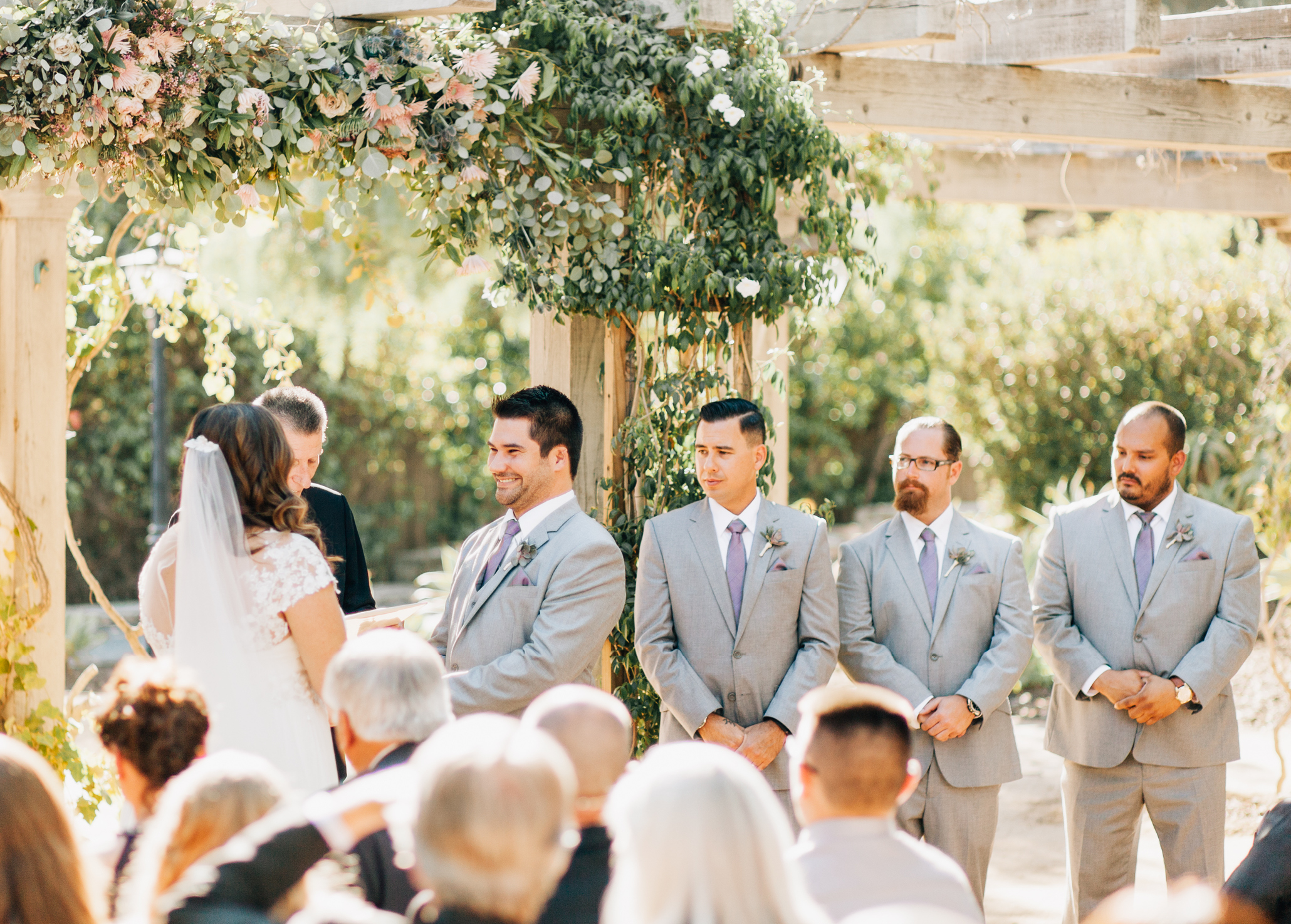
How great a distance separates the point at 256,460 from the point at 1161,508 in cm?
276

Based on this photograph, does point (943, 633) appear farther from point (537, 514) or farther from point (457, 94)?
point (457, 94)

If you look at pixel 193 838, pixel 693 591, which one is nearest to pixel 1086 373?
pixel 693 591

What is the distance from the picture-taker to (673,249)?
13.6 ft

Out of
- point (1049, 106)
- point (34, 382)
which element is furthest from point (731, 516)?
point (1049, 106)

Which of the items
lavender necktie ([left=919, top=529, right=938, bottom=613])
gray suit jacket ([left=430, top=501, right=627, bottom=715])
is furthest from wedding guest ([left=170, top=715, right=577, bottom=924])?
lavender necktie ([left=919, top=529, right=938, bottom=613])

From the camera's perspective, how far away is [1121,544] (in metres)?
4.11

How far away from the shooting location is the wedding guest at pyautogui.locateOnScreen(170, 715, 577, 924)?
65.9 inches

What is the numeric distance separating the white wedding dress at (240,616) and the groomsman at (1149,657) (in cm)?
233

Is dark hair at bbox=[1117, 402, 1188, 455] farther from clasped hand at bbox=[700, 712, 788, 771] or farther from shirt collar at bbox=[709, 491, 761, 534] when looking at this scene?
clasped hand at bbox=[700, 712, 788, 771]

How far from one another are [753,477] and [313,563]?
4.45 feet

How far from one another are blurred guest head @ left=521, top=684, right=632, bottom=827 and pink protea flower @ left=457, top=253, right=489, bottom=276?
2170 mm

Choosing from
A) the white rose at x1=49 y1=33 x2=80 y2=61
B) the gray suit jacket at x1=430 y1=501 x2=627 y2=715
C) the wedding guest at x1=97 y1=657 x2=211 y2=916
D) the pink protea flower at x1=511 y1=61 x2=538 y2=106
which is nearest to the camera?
the wedding guest at x1=97 y1=657 x2=211 y2=916

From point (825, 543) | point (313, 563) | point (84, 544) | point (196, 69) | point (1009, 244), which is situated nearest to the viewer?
point (313, 563)

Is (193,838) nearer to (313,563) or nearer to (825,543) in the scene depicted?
(313,563)
